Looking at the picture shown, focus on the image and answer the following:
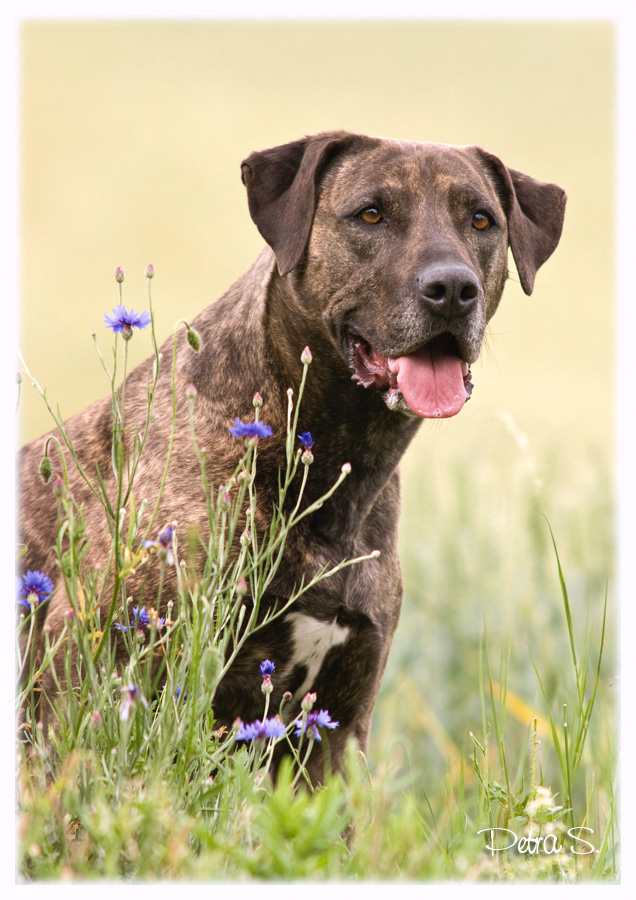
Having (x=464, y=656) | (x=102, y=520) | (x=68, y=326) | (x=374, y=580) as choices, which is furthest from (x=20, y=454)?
(x=464, y=656)

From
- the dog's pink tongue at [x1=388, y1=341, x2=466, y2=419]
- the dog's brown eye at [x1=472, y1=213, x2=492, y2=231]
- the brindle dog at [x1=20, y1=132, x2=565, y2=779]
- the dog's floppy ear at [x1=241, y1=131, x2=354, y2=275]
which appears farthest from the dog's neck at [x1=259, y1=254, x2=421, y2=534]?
the dog's brown eye at [x1=472, y1=213, x2=492, y2=231]

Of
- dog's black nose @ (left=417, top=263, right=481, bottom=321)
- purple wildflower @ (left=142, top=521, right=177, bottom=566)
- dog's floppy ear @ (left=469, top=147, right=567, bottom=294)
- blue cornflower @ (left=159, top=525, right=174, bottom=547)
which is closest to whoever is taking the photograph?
purple wildflower @ (left=142, top=521, right=177, bottom=566)

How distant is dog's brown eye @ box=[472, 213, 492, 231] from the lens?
10.9ft

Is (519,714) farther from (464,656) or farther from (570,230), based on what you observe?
(570,230)

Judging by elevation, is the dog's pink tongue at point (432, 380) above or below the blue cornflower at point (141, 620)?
above

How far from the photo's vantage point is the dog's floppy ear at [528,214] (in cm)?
350

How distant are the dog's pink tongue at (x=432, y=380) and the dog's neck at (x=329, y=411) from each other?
25cm

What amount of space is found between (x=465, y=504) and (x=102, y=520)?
266 cm

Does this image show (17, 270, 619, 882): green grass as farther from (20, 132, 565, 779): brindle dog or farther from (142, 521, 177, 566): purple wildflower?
(20, 132, 565, 779): brindle dog

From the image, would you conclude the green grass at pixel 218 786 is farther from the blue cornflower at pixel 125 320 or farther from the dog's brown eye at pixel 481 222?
the dog's brown eye at pixel 481 222

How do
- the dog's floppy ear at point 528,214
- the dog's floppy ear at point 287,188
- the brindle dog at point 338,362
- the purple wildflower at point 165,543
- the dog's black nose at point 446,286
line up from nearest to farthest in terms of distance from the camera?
1. the purple wildflower at point 165,543
2. the dog's black nose at point 446,286
3. the brindle dog at point 338,362
4. the dog's floppy ear at point 287,188
5. the dog's floppy ear at point 528,214

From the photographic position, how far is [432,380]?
3027 millimetres

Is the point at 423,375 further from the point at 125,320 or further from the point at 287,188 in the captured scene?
the point at 125,320

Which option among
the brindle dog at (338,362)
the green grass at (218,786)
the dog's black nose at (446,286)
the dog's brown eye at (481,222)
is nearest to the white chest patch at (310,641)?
the brindle dog at (338,362)
